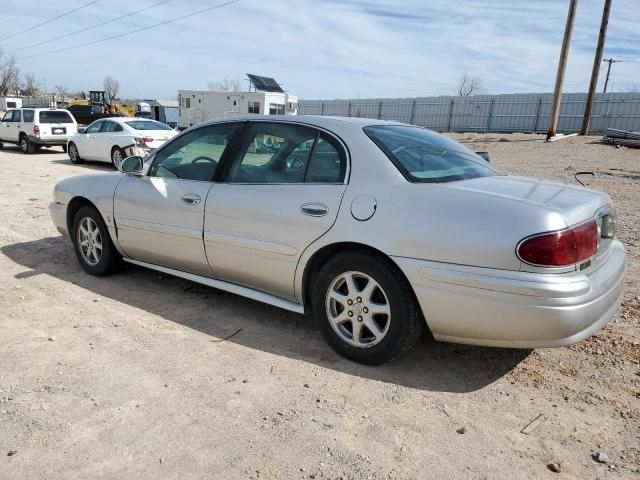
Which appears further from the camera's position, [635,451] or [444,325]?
[444,325]

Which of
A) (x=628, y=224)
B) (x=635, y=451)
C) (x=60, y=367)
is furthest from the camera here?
(x=628, y=224)

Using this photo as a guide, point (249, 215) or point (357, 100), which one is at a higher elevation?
point (357, 100)

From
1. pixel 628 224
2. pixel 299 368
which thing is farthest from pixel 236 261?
pixel 628 224

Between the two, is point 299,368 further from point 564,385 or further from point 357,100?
point 357,100

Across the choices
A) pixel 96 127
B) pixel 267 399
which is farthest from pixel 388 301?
pixel 96 127

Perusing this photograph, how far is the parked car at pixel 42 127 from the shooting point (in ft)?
61.5

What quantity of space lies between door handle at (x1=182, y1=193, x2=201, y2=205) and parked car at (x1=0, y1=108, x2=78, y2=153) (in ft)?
55.7

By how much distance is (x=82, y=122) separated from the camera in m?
43.2

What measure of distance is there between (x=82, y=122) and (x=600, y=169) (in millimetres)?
40285

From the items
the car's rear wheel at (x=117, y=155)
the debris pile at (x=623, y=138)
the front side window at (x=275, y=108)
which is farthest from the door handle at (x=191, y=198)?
the front side window at (x=275, y=108)

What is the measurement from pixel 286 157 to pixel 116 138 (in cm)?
1229

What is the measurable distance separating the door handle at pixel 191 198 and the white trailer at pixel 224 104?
27.8 m

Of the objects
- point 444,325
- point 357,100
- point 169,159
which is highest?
point 357,100

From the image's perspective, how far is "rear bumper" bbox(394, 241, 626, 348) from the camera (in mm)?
2717
